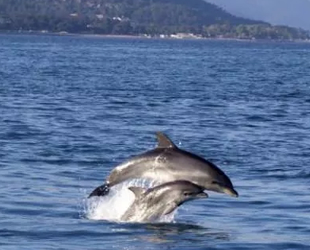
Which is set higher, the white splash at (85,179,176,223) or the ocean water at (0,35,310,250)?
the white splash at (85,179,176,223)

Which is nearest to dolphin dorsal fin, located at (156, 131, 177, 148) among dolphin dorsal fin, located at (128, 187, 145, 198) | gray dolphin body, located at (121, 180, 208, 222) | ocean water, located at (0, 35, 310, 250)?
gray dolphin body, located at (121, 180, 208, 222)

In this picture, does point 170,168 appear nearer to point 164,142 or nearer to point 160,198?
point 164,142

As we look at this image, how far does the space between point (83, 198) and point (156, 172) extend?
12.0ft

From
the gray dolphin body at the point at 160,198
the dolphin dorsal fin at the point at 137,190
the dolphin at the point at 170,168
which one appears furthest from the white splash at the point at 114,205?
the dolphin at the point at 170,168

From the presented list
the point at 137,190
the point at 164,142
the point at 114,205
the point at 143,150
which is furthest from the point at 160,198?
the point at 143,150

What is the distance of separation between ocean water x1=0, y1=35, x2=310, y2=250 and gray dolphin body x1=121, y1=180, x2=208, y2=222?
197mm

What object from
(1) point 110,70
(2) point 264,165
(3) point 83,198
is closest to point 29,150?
(2) point 264,165

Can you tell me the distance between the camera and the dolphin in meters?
18.9

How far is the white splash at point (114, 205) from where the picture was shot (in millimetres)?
20562

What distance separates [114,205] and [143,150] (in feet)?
30.1

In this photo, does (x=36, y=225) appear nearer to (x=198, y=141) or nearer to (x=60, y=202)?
(x=60, y=202)

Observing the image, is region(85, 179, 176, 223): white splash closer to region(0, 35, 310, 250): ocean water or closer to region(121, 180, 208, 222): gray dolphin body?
region(0, 35, 310, 250): ocean water

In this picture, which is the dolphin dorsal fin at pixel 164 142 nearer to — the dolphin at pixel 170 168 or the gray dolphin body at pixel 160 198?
the dolphin at pixel 170 168

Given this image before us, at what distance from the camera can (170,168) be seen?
19000 mm
